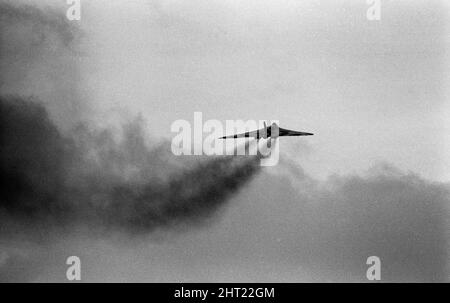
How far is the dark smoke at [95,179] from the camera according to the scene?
37438 mm

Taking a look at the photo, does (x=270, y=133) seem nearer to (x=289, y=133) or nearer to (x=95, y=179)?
(x=289, y=133)

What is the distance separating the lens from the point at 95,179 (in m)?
38.4

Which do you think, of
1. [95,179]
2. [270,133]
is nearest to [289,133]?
[270,133]

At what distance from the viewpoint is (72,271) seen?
3712 centimetres

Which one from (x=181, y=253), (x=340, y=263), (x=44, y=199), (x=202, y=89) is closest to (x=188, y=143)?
(x=202, y=89)

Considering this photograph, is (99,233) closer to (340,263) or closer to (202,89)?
(202,89)

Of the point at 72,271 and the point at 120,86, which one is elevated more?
the point at 120,86

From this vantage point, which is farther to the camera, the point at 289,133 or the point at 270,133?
the point at 289,133

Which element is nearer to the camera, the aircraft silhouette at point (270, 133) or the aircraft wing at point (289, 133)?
the aircraft silhouette at point (270, 133)

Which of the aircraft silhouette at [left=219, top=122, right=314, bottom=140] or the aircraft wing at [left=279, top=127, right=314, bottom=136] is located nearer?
the aircraft silhouette at [left=219, top=122, right=314, bottom=140]

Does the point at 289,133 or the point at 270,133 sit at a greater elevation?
the point at 289,133

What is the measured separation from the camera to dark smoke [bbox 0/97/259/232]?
123 ft
